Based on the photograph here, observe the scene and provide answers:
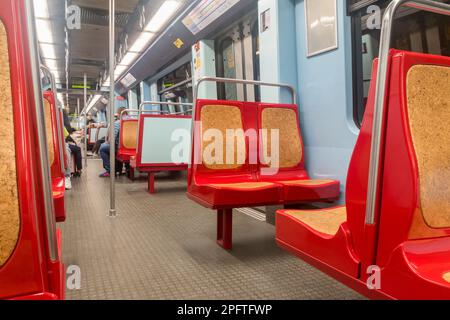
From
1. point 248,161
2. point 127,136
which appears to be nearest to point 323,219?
point 248,161

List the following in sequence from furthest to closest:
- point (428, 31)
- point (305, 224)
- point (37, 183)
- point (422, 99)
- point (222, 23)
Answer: point (222, 23)
point (428, 31)
point (305, 224)
point (422, 99)
point (37, 183)

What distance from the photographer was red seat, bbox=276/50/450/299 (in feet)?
3.30

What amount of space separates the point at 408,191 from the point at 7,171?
1.05 m

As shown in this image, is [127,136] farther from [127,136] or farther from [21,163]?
[21,163]

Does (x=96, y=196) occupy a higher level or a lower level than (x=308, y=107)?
lower

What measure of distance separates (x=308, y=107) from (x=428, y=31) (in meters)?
1.07

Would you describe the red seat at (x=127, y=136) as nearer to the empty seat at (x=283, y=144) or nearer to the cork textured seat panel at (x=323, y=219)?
the empty seat at (x=283, y=144)

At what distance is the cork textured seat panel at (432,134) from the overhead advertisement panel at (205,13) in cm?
346

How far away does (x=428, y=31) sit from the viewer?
2465 mm

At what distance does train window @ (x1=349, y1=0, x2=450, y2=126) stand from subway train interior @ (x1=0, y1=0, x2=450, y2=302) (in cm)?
1

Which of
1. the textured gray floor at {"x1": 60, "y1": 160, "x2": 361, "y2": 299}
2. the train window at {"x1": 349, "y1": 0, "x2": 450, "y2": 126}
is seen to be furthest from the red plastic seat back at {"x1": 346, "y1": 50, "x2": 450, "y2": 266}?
the train window at {"x1": 349, "y1": 0, "x2": 450, "y2": 126}

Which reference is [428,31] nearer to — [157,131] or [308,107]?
[308,107]
